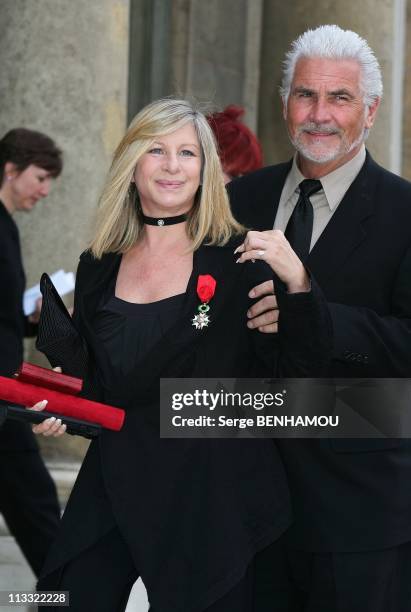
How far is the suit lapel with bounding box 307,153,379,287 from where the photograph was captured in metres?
3.49

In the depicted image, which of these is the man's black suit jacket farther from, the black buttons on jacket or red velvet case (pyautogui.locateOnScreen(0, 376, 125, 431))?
red velvet case (pyautogui.locateOnScreen(0, 376, 125, 431))

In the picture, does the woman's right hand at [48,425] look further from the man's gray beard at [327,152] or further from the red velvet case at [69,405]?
the man's gray beard at [327,152]

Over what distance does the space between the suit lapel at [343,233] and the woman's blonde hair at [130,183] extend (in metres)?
0.24

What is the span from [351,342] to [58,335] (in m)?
0.78

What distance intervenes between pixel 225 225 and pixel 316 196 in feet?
0.95

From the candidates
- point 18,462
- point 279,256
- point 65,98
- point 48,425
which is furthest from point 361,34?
point 48,425

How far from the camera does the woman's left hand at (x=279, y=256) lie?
311 centimetres

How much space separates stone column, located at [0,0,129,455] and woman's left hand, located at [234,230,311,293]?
3451 millimetres

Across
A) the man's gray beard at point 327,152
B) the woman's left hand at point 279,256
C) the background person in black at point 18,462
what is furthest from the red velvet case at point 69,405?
the background person in black at point 18,462

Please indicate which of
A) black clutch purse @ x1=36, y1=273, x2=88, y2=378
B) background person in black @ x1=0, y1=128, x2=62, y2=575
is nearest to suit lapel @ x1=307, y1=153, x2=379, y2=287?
black clutch purse @ x1=36, y1=273, x2=88, y2=378

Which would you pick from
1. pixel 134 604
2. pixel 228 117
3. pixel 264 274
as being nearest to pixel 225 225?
pixel 264 274

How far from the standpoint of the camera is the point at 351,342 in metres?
3.26

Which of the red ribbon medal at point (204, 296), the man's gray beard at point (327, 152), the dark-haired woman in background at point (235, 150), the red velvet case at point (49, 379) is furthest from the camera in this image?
the dark-haired woman in background at point (235, 150)

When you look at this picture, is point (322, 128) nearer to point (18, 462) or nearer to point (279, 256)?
point (279, 256)
